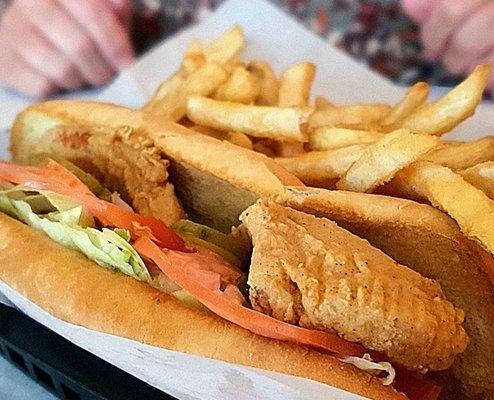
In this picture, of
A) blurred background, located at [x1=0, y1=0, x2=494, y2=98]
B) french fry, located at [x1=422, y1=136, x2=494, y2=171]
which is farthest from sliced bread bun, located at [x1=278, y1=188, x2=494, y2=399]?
blurred background, located at [x1=0, y1=0, x2=494, y2=98]

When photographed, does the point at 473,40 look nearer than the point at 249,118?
No

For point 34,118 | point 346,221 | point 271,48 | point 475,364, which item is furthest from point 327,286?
point 271,48

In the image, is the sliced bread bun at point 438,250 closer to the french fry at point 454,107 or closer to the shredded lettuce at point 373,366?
the shredded lettuce at point 373,366

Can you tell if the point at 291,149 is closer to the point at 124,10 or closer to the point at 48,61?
the point at 48,61

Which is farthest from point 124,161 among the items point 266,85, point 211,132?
point 266,85

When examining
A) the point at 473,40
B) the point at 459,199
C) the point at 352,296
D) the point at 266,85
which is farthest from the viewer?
the point at 473,40

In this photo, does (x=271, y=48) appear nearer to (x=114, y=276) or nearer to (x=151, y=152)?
(x=151, y=152)

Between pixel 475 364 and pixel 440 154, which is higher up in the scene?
pixel 440 154
